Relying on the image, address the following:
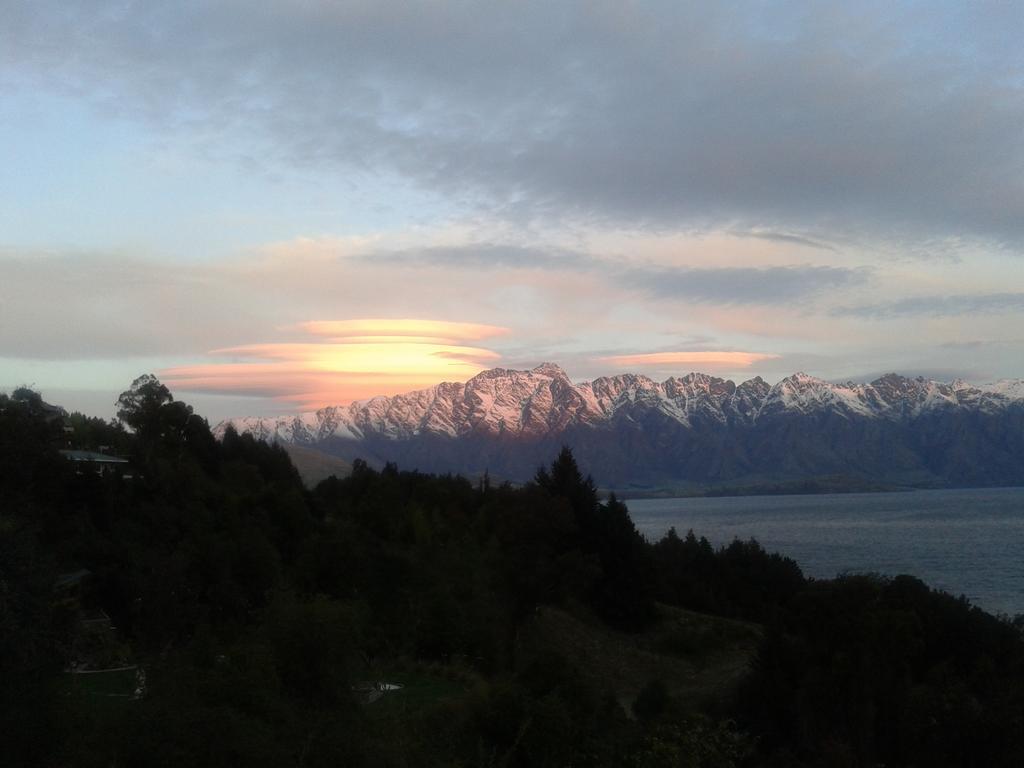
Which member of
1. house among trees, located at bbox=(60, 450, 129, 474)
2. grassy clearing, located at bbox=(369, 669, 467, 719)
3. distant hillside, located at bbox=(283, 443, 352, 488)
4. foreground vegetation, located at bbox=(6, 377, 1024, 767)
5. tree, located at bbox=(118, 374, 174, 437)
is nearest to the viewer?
foreground vegetation, located at bbox=(6, 377, 1024, 767)

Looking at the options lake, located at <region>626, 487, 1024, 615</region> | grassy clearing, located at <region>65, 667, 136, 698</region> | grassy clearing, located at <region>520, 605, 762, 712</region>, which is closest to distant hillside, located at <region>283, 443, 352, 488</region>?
lake, located at <region>626, 487, 1024, 615</region>

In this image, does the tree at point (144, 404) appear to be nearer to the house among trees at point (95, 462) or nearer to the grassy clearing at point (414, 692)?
the house among trees at point (95, 462)

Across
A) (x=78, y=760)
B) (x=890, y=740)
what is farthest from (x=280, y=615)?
(x=890, y=740)

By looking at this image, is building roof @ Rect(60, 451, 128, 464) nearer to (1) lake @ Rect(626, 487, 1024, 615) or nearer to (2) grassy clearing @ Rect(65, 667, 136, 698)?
(2) grassy clearing @ Rect(65, 667, 136, 698)

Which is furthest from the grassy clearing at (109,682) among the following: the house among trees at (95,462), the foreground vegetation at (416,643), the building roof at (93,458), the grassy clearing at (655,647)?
the building roof at (93,458)

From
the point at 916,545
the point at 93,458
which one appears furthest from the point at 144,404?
the point at 916,545

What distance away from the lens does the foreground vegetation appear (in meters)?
12.0

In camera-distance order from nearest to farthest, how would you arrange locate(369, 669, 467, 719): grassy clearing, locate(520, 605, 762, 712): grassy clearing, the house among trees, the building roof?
locate(369, 669, 467, 719): grassy clearing → locate(520, 605, 762, 712): grassy clearing → the house among trees → the building roof

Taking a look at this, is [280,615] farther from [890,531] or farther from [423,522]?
[890,531]

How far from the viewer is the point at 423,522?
5150cm

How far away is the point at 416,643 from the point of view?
29500 millimetres

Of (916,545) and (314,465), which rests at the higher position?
(314,465)

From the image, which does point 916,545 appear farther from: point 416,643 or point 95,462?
point 95,462

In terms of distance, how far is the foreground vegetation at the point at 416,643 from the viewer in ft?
39.4
